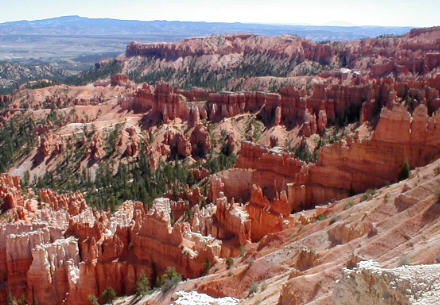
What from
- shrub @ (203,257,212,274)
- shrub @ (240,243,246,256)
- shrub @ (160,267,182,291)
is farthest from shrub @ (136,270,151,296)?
shrub @ (240,243,246,256)

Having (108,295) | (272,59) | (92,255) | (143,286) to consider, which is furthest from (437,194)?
(272,59)

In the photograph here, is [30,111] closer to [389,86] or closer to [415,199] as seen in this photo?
[389,86]

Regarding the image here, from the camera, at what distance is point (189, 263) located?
28.8 meters

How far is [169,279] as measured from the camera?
2681 centimetres

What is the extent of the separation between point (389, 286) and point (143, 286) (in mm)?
17886

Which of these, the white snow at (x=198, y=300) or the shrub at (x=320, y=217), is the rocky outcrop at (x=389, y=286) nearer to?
the white snow at (x=198, y=300)

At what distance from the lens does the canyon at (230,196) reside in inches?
783

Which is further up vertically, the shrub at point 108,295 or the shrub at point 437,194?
the shrub at point 437,194

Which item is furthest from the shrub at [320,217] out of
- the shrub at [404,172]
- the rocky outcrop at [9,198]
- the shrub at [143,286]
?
the rocky outcrop at [9,198]

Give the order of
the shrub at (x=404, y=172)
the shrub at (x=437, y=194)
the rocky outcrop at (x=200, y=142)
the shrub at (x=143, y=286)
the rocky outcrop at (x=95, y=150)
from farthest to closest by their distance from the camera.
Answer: the rocky outcrop at (x=95, y=150)
the rocky outcrop at (x=200, y=142)
the shrub at (x=404, y=172)
the shrub at (x=143, y=286)
the shrub at (x=437, y=194)

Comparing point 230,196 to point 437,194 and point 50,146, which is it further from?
point 50,146

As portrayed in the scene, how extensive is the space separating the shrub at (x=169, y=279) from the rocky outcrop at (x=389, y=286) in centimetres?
1363

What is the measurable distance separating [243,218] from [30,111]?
87845 millimetres

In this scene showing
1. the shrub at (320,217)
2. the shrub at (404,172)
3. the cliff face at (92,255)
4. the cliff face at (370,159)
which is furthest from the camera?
the cliff face at (370,159)
